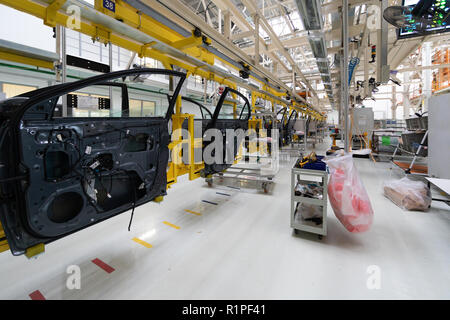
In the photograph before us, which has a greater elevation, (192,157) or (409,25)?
(409,25)

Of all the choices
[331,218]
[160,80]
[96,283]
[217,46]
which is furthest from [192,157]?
[160,80]

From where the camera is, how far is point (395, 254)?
1730 millimetres

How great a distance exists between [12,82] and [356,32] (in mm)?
8299

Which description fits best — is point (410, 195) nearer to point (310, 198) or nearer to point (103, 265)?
point (310, 198)

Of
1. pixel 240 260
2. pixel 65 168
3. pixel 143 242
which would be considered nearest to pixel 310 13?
pixel 240 260

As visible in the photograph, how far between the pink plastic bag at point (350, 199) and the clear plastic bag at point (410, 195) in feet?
4.42

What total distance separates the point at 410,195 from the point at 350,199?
1.61 metres

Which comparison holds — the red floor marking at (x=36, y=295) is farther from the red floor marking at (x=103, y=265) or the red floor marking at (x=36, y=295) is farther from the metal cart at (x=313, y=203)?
the metal cart at (x=313, y=203)

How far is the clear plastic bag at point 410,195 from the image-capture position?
260cm

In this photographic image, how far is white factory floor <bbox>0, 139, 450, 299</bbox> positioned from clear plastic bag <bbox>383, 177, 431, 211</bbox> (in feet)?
0.40

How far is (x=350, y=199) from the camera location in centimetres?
183

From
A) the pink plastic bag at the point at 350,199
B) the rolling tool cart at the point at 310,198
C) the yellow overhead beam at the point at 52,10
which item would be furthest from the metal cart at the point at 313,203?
the yellow overhead beam at the point at 52,10
